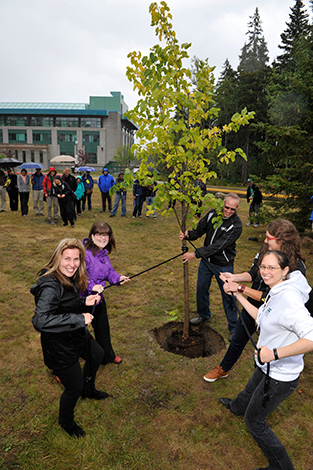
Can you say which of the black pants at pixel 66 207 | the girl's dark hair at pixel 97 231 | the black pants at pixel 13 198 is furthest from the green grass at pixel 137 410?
the black pants at pixel 13 198

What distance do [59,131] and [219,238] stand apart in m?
65.0

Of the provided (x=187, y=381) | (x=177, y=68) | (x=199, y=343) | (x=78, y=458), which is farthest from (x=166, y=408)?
(x=177, y=68)

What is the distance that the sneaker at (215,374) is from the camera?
3624 millimetres

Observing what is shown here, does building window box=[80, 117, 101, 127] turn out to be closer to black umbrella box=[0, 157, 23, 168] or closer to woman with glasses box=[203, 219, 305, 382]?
black umbrella box=[0, 157, 23, 168]

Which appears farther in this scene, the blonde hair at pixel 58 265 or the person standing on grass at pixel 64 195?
the person standing on grass at pixel 64 195

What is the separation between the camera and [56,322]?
2.40 metres

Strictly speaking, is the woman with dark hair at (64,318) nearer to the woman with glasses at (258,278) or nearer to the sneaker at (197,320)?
the woman with glasses at (258,278)

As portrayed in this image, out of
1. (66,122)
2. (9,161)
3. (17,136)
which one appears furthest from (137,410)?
(17,136)

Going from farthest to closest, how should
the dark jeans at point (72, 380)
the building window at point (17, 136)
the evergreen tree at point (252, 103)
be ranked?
the building window at point (17, 136), the evergreen tree at point (252, 103), the dark jeans at point (72, 380)

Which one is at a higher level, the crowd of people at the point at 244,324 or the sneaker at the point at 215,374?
the crowd of people at the point at 244,324

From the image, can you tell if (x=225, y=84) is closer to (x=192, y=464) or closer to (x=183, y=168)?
(x=183, y=168)

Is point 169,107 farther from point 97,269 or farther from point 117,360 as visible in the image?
point 117,360

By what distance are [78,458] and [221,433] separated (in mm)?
1425

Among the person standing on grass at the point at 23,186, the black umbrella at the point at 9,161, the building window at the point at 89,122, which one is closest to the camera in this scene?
the person standing on grass at the point at 23,186
